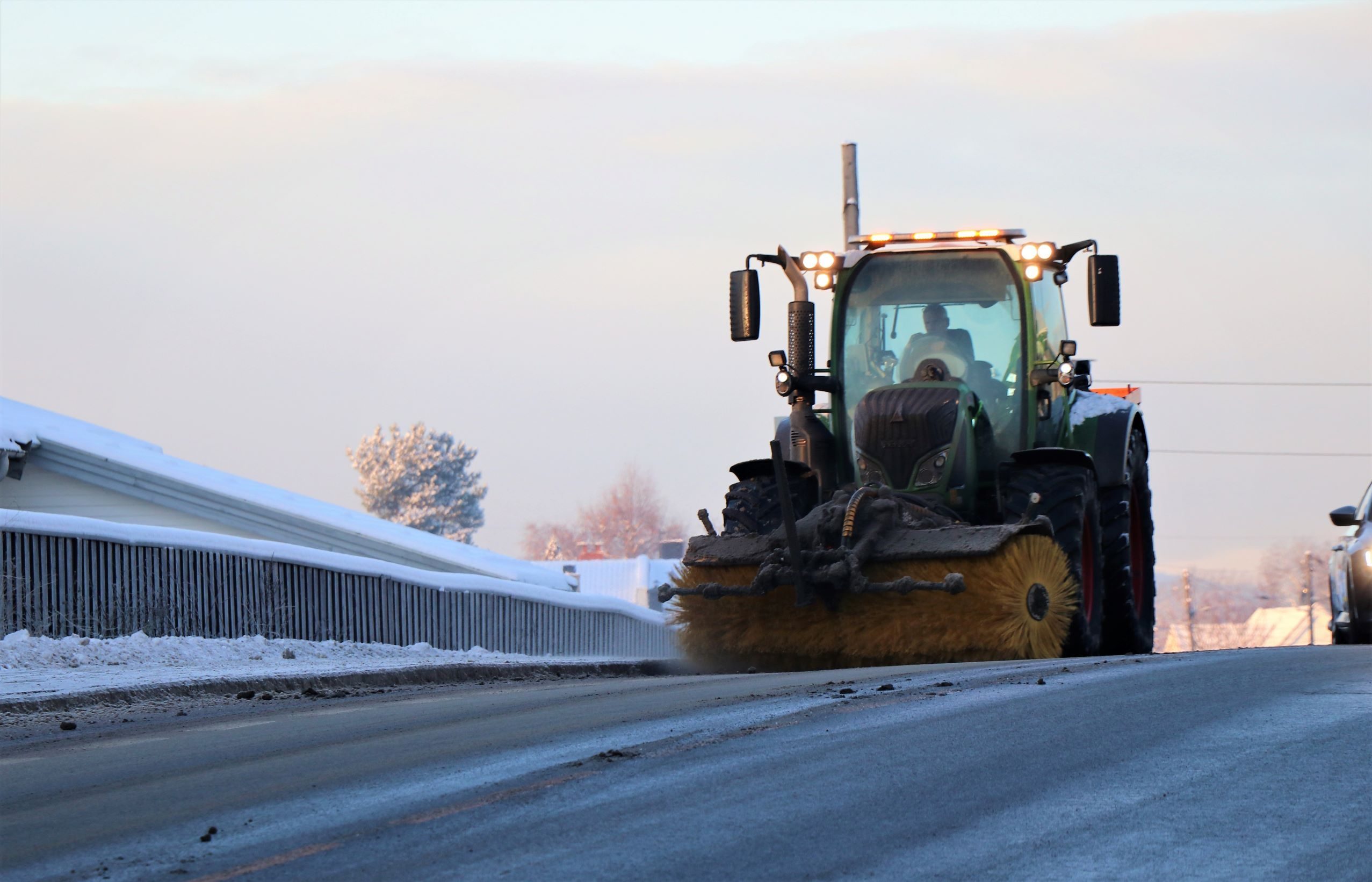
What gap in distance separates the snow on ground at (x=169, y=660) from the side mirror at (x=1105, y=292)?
511 cm

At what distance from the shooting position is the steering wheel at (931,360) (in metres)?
13.7

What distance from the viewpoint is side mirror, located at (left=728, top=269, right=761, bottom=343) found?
1322 centimetres

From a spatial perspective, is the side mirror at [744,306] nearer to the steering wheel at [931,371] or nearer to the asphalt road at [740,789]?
the steering wheel at [931,371]

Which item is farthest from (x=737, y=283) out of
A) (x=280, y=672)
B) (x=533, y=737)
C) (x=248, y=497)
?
(x=248, y=497)

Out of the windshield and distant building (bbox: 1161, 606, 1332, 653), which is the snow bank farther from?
distant building (bbox: 1161, 606, 1332, 653)

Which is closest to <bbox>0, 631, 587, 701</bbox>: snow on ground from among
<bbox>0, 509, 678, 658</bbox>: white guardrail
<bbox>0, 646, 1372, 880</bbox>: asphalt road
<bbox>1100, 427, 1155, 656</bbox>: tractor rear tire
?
<bbox>0, 509, 678, 658</bbox>: white guardrail

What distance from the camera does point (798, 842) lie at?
4.87 m

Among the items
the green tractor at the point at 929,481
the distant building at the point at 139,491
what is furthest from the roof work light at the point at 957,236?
the distant building at the point at 139,491

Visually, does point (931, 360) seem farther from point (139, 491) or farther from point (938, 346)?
point (139, 491)

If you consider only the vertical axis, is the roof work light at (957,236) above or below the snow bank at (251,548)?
above

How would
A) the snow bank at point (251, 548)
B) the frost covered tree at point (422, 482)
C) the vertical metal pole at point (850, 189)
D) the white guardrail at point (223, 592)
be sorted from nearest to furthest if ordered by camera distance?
the white guardrail at point (223, 592), the snow bank at point (251, 548), the vertical metal pole at point (850, 189), the frost covered tree at point (422, 482)

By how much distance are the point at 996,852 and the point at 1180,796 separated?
1059 millimetres

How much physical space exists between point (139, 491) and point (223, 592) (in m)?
7.52

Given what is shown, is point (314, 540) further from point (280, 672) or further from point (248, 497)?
point (280, 672)
